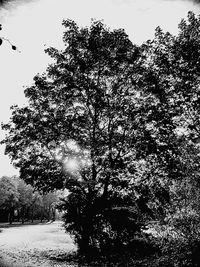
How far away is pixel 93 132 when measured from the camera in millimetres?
18875

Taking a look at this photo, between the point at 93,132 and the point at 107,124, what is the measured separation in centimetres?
156

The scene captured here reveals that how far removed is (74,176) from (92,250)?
485 cm

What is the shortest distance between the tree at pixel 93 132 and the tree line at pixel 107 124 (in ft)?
0.23

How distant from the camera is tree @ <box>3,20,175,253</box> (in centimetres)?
1762

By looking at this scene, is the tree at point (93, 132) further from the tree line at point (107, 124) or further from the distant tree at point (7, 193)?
the distant tree at point (7, 193)

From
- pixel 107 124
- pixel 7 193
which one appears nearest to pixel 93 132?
pixel 107 124

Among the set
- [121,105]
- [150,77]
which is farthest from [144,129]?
[150,77]

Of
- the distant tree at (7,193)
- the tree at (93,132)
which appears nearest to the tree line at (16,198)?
the distant tree at (7,193)

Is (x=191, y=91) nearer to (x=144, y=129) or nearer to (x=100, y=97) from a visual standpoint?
(x=144, y=129)

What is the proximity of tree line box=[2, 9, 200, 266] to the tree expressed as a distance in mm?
69

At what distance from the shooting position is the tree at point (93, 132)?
17.6m

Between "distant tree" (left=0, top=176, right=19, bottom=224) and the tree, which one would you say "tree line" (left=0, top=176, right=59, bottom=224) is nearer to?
"distant tree" (left=0, top=176, right=19, bottom=224)

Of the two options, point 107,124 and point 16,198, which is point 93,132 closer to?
point 107,124

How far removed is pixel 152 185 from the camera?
55.4 ft
